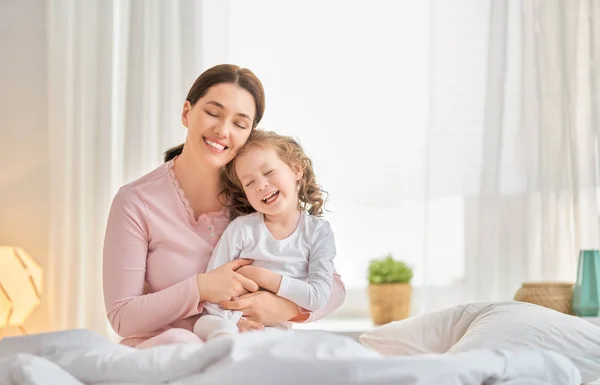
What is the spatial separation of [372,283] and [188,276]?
63.0 inches

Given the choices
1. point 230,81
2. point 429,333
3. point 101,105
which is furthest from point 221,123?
point 101,105

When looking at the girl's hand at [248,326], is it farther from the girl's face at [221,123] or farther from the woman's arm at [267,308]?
the girl's face at [221,123]

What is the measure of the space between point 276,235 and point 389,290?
5.10ft

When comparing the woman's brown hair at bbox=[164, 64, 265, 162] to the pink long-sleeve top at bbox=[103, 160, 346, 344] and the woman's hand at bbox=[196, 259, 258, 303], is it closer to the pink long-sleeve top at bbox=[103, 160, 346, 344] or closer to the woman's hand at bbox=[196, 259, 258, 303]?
the pink long-sleeve top at bbox=[103, 160, 346, 344]

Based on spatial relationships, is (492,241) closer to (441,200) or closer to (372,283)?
(441,200)

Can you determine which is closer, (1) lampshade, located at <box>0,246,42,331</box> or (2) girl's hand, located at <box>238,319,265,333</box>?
(2) girl's hand, located at <box>238,319,265,333</box>

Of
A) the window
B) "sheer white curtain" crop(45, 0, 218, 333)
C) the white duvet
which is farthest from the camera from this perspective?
the window

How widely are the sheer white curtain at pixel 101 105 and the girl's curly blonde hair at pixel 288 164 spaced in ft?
5.16

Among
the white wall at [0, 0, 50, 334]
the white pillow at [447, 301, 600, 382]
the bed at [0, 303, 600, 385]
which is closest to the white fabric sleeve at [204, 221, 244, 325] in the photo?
the white pillow at [447, 301, 600, 382]

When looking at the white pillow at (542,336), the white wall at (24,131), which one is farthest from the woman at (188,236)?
the white wall at (24,131)

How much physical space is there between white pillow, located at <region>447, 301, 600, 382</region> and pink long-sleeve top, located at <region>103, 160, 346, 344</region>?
1.52 ft

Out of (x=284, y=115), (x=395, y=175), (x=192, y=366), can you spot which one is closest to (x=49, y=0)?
(x=284, y=115)

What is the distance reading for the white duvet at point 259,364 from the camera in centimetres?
114

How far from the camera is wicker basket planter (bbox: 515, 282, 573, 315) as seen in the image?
3.31 meters
